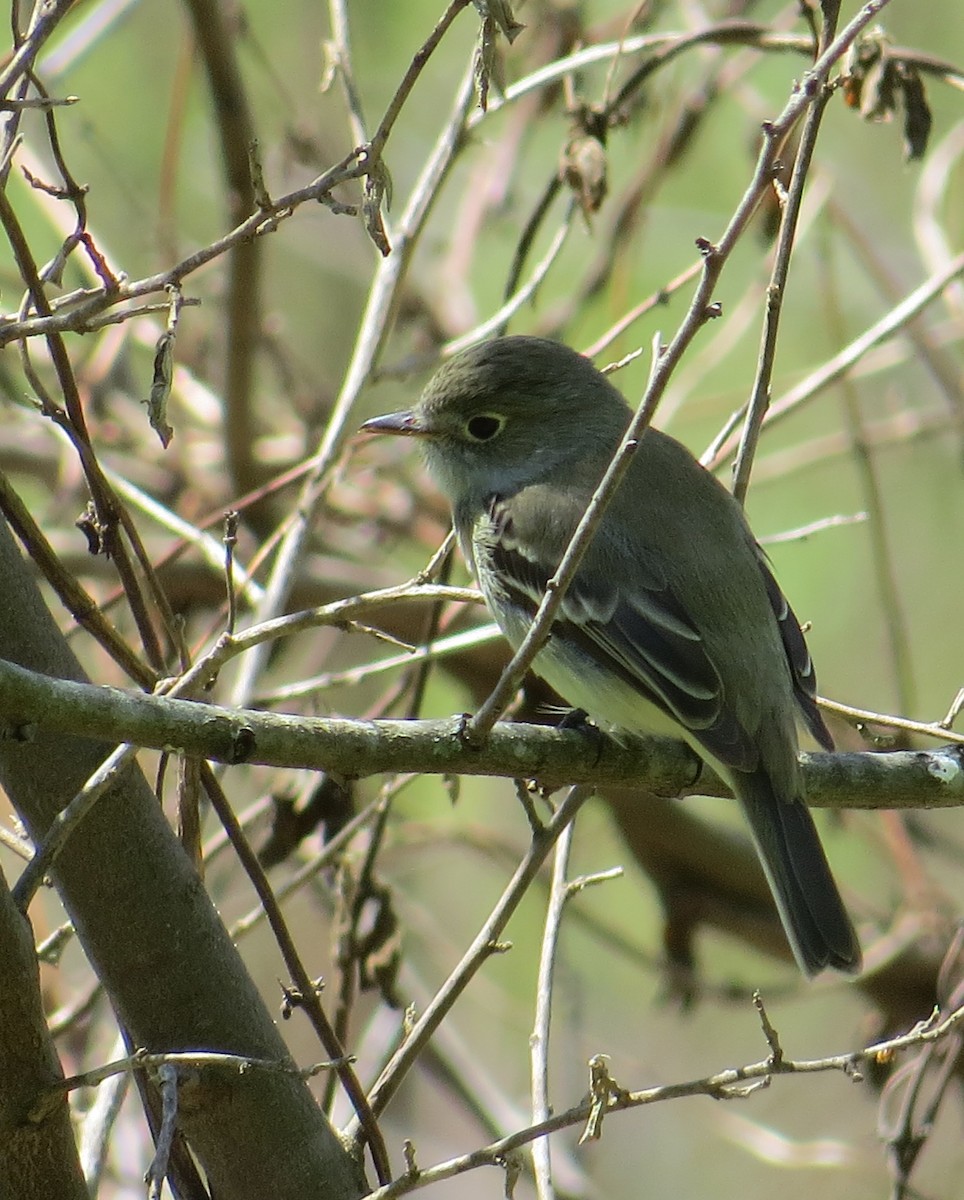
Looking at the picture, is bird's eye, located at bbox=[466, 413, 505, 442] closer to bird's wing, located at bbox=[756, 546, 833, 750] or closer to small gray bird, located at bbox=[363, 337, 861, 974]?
small gray bird, located at bbox=[363, 337, 861, 974]

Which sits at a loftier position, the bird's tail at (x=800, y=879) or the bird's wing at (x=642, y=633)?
the bird's wing at (x=642, y=633)

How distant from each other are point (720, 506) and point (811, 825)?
2.76 ft

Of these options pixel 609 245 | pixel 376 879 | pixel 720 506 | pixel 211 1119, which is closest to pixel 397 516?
pixel 609 245

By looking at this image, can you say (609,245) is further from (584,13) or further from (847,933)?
(847,933)

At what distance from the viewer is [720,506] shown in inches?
141

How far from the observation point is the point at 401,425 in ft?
12.8

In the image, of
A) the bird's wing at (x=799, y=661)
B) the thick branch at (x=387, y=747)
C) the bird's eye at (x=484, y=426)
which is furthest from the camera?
the bird's eye at (x=484, y=426)

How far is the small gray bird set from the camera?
10.3ft

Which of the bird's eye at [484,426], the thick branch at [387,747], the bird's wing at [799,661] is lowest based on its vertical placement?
the thick branch at [387,747]

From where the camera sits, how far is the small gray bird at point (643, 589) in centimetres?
313

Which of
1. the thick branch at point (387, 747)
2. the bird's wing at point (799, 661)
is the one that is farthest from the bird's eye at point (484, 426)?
the thick branch at point (387, 747)

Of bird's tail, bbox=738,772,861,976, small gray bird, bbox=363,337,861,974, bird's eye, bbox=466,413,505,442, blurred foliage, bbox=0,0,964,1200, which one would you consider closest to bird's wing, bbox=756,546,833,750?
small gray bird, bbox=363,337,861,974

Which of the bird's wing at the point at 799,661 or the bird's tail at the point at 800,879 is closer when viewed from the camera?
the bird's tail at the point at 800,879

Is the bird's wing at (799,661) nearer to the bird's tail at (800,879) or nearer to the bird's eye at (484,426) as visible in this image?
the bird's tail at (800,879)
